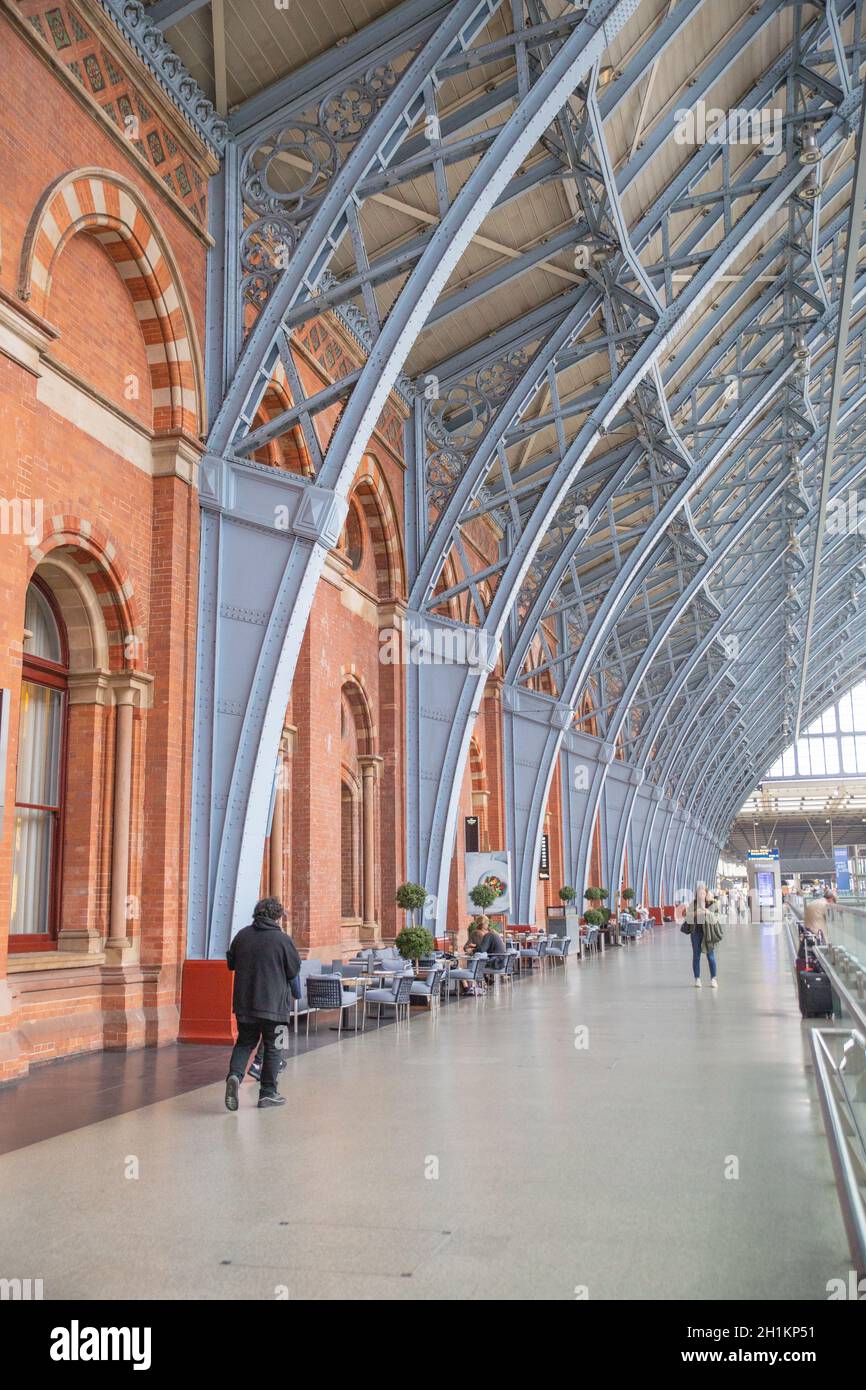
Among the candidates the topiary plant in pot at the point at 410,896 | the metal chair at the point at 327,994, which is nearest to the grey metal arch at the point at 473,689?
the topiary plant in pot at the point at 410,896

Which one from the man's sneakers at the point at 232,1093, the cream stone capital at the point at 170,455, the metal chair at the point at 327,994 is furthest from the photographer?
the metal chair at the point at 327,994

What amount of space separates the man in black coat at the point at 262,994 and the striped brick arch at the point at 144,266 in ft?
18.1

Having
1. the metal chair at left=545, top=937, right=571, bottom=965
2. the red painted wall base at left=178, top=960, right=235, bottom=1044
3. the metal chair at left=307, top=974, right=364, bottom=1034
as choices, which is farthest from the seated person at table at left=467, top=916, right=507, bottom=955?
the red painted wall base at left=178, top=960, right=235, bottom=1044

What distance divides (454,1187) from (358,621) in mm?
12417

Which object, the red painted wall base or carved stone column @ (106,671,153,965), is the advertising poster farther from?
carved stone column @ (106,671,153,965)

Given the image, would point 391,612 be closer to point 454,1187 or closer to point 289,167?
point 289,167

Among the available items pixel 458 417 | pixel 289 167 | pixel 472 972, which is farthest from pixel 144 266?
pixel 472 972

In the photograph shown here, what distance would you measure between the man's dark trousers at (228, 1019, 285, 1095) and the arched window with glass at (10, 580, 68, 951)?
3.07 m

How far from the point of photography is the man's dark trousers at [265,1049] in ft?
24.7

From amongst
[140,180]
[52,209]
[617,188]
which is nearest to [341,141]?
[140,180]

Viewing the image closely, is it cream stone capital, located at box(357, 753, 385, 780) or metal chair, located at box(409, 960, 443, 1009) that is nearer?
metal chair, located at box(409, 960, 443, 1009)

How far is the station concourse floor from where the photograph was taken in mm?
4148

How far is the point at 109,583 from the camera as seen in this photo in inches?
416

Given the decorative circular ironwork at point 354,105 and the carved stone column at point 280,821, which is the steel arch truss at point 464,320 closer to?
the decorative circular ironwork at point 354,105
